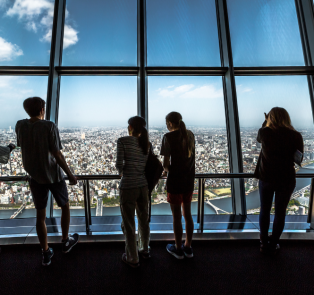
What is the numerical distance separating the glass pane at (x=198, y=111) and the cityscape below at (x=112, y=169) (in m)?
0.02

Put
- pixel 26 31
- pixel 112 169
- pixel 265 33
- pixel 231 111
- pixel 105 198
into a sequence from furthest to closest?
pixel 265 33 < pixel 26 31 < pixel 231 111 < pixel 112 169 < pixel 105 198

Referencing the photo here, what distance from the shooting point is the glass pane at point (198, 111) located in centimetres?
277

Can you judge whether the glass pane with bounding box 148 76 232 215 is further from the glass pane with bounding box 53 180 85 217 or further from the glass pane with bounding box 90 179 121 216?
the glass pane with bounding box 53 180 85 217

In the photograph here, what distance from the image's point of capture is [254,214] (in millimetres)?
2566

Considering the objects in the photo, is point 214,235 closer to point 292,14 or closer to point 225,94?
point 225,94

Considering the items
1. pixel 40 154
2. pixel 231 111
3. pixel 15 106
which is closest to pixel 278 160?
pixel 231 111

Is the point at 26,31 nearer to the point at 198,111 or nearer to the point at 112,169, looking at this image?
the point at 112,169

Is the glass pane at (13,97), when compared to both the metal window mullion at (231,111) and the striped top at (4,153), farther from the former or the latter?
the metal window mullion at (231,111)

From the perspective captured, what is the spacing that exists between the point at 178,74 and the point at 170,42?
61cm

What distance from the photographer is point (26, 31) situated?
2869mm

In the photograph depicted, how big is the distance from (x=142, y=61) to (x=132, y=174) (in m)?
1.98

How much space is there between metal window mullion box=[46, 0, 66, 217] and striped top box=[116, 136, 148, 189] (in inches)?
65.0

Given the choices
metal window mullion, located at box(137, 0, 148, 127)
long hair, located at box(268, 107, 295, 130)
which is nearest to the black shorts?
metal window mullion, located at box(137, 0, 148, 127)

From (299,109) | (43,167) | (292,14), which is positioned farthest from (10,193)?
(292,14)
